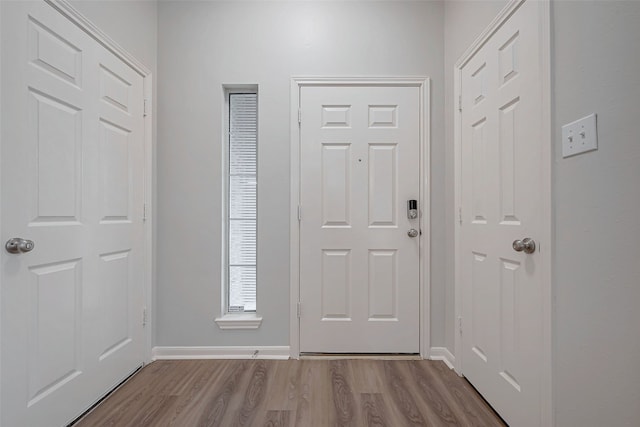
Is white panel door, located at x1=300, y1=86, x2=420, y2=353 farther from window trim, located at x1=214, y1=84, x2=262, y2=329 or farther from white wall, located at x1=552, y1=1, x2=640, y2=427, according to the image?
white wall, located at x1=552, y1=1, x2=640, y2=427

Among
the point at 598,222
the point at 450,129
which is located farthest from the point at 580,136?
the point at 450,129

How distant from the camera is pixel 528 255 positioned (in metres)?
1.38

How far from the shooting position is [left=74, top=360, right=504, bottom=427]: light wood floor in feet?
5.26

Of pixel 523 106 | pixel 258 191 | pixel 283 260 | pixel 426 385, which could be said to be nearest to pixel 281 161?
pixel 258 191

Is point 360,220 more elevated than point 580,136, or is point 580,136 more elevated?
point 580,136

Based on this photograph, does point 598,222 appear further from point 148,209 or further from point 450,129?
point 148,209

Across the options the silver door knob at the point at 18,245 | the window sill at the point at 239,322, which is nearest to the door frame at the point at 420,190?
the window sill at the point at 239,322

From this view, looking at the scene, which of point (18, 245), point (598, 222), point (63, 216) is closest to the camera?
point (598, 222)

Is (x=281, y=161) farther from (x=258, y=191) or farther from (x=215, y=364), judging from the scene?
(x=215, y=364)

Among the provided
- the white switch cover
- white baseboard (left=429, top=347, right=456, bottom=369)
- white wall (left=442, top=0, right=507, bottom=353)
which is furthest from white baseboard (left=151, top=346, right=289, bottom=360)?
the white switch cover

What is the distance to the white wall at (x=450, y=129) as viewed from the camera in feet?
6.65

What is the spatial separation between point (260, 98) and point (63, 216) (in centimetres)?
138

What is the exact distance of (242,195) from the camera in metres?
2.41

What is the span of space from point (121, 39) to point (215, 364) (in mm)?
2116
